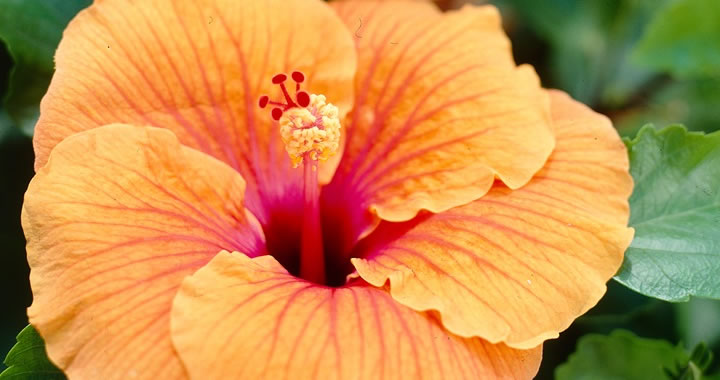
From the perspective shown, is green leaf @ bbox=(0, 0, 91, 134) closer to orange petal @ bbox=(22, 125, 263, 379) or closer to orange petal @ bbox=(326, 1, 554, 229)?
orange petal @ bbox=(22, 125, 263, 379)

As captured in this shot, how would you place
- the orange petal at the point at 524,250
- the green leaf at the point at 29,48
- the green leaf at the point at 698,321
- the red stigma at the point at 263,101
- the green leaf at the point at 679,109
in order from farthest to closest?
1. the green leaf at the point at 679,109
2. the green leaf at the point at 698,321
3. the green leaf at the point at 29,48
4. the red stigma at the point at 263,101
5. the orange petal at the point at 524,250

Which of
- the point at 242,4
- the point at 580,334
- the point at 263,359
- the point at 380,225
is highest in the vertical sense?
the point at 242,4

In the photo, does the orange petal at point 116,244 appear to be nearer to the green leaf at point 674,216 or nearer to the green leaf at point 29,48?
the green leaf at point 29,48

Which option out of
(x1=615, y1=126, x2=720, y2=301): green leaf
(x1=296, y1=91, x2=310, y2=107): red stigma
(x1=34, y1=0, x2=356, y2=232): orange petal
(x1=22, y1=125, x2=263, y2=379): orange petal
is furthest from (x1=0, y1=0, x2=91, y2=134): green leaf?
(x1=615, y1=126, x2=720, y2=301): green leaf

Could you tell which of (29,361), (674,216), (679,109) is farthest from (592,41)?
(29,361)

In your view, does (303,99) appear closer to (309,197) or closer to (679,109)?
(309,197)

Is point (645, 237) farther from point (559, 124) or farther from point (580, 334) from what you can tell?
point (580, 334)

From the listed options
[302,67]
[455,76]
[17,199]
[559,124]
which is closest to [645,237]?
[559,124]

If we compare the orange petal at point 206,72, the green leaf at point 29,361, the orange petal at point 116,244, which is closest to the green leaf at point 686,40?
the orange petal at point 206,72
